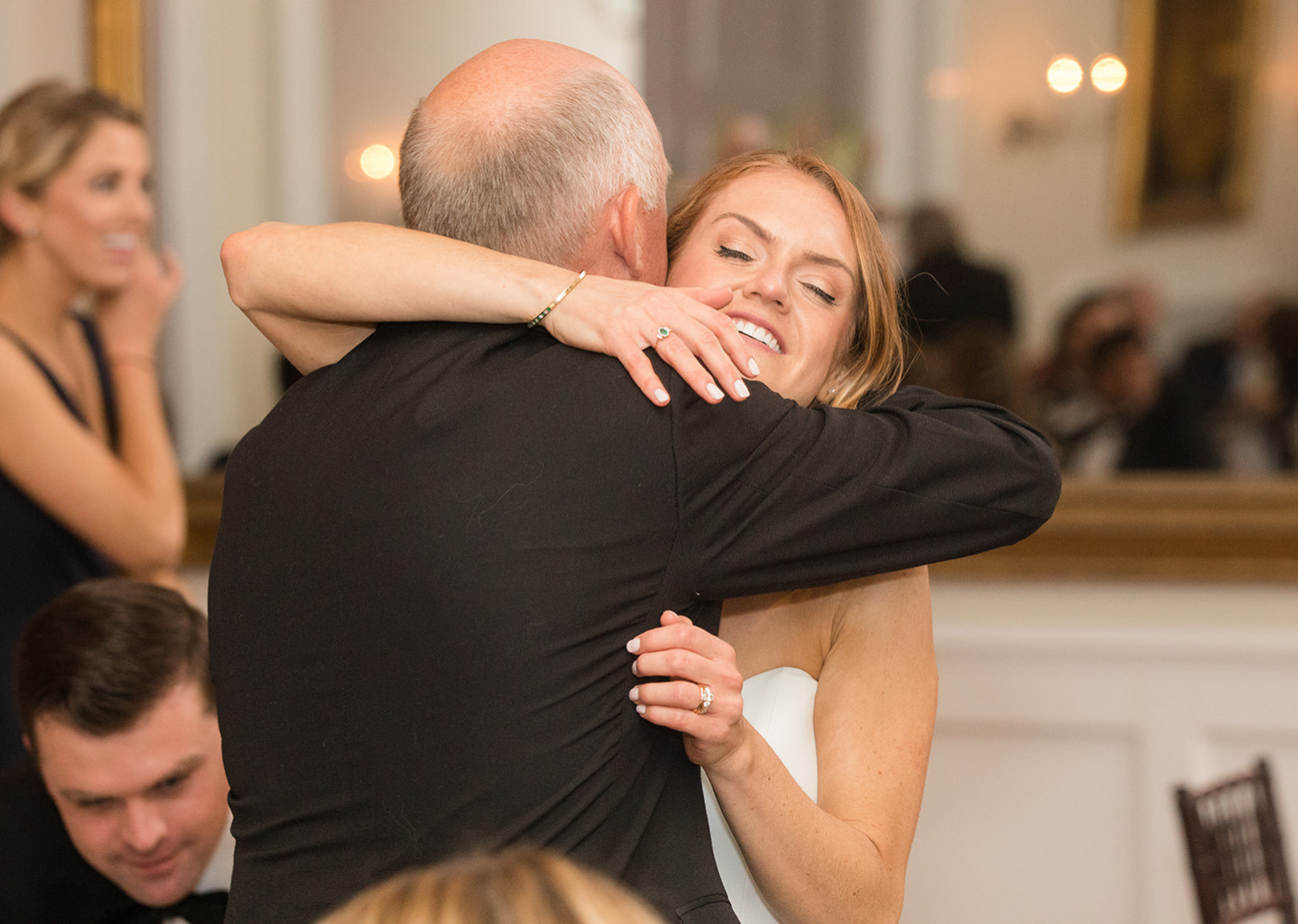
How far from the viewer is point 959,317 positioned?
2.87 m

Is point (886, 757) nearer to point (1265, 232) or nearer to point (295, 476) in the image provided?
point (295, 476)

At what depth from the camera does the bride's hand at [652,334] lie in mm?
954

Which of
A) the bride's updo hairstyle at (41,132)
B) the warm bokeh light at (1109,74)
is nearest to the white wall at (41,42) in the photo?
the bride's updo hairstyle at (41,132)

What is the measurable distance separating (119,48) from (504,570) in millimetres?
2650

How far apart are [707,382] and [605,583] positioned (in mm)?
170

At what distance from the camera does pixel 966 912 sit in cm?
294

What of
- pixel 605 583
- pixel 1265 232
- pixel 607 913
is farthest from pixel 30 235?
pixel 1265 232

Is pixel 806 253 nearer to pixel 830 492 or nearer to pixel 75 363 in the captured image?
pixel 830 492

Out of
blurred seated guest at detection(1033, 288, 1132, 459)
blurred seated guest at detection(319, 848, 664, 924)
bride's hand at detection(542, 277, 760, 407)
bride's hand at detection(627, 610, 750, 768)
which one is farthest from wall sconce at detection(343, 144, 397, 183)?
blurred seated guest at detection(319, 848, 664, 924)

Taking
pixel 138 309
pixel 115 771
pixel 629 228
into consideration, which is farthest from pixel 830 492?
pixel 138 309

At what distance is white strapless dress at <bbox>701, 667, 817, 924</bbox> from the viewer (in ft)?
4.06

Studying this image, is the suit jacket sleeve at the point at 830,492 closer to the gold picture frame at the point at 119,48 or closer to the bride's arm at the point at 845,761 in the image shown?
the bride's arm at the point at 845,761

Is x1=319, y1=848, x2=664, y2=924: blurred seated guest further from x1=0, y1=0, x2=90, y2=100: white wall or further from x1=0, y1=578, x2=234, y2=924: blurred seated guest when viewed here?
x1=0, y1=0, x2=90, y2=100: white wall

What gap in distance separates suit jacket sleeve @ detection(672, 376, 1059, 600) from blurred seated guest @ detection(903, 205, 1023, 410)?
1.83 m
